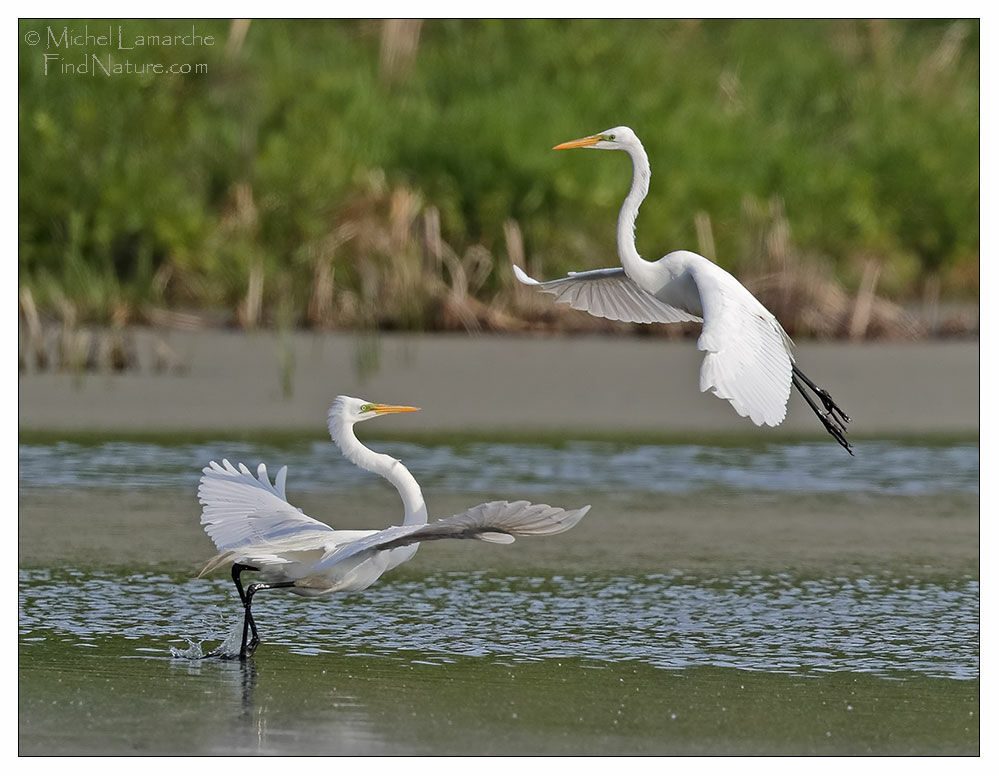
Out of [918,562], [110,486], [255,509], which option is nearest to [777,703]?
[255,509]

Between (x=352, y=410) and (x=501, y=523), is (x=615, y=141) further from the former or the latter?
(x=501, y=523)

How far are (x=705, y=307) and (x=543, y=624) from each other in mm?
1582

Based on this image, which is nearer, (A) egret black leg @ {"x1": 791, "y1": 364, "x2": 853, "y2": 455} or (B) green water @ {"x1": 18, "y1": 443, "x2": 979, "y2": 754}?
(B) green water @ {"x1": 18, "y1": 443, "x2": 979, "y2": 754}

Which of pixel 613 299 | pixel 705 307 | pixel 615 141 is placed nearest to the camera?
pixel 705 307

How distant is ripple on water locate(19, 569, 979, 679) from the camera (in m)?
6.94

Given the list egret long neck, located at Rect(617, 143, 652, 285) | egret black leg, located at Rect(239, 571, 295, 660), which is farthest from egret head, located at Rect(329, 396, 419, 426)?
egret long neck, located at Rect(617, 143, 652, 285)

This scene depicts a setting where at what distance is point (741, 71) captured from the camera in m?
22.0

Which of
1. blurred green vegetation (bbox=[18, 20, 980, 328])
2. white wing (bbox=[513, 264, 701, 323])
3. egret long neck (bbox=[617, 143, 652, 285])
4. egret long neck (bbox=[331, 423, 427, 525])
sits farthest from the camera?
blurred green vegetation (bbox=[18, 20, 980, 328])

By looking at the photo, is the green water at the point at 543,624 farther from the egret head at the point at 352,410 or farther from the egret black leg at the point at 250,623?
the egret head at the point at 352,410

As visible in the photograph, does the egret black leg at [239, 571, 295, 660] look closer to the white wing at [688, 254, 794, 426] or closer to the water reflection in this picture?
the white wing at [688, 254, 794, 426]

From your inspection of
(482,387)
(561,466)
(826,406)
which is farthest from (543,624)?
(482,387)

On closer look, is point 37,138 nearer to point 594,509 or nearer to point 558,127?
point 558,127

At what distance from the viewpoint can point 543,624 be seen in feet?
24.3

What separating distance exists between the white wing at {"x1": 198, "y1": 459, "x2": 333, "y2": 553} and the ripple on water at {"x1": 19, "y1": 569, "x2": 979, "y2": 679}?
438 millimetres
